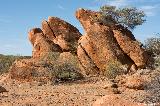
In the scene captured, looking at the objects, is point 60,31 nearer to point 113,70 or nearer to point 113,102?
point 113,70

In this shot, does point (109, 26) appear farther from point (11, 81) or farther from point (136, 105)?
point (136, 105)

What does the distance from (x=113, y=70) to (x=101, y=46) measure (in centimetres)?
448

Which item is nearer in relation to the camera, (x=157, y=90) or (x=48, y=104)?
(x=157, y=90)

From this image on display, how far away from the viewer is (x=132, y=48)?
131 ft

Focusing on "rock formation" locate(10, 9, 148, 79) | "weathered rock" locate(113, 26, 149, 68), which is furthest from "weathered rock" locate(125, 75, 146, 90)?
"weathered rock" locate(113, 26, 149, 68)

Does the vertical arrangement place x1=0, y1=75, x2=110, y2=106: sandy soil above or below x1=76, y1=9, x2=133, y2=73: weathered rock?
below

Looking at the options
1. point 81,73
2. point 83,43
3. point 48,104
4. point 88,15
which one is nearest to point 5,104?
point 48,104

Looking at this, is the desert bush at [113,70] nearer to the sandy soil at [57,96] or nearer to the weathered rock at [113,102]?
the sandy soil at [57,96]

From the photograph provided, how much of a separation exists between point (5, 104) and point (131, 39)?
880 inches

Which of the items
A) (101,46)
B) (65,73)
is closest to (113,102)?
(65,73)

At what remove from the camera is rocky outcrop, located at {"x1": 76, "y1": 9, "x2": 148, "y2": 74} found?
39219 mm

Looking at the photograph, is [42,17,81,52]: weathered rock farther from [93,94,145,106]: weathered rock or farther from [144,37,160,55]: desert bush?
[93,94,145,106]: weathered rock

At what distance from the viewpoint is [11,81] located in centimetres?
3488

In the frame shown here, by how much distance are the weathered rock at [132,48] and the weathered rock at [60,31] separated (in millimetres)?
6234
